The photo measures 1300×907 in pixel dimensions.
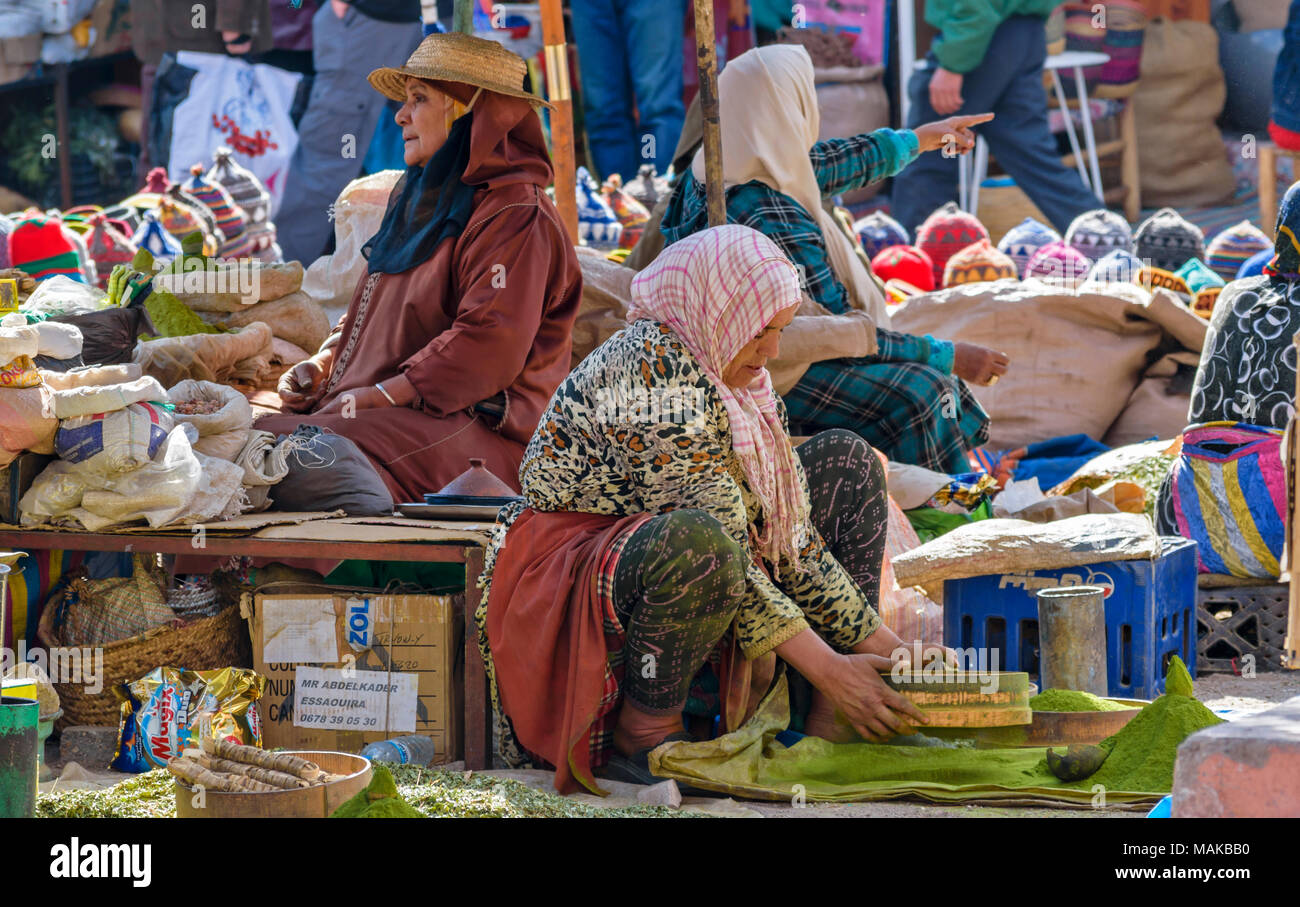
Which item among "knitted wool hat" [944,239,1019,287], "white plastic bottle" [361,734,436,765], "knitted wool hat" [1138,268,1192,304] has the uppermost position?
"knitted wool hat" [944,239,1019,287]

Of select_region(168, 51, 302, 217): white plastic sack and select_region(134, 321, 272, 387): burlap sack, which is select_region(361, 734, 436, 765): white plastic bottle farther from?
select_region(168, 51, 302, 217): white plastic sack

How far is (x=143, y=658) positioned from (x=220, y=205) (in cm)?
417

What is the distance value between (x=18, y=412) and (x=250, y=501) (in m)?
0.57

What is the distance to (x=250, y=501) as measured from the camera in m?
3.73

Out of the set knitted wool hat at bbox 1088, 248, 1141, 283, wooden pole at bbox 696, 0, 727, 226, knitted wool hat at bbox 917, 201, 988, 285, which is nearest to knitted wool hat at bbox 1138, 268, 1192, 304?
knitted wool hat at bbox 1088, 248, 1141, 283

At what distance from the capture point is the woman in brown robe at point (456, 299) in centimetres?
414

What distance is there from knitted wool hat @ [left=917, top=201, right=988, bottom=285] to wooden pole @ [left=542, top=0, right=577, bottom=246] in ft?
10.7

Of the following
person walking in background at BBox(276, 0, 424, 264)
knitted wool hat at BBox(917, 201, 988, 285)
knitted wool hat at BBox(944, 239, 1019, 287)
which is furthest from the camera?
person walking in background at BBox(276, 0, 424, 264)

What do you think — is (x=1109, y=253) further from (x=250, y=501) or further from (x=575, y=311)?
(x=250, y=501)

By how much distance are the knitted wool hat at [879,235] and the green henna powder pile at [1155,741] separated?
18.1 ft

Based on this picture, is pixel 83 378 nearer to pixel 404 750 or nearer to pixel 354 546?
pixel 354 546

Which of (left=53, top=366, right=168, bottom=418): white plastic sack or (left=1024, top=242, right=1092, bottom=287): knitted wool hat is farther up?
(left=1024, top=242, right=1092, bottom=287): knitted wool hat

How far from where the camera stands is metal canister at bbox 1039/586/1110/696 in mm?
3455

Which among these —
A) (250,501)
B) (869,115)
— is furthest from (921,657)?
(869,115)
